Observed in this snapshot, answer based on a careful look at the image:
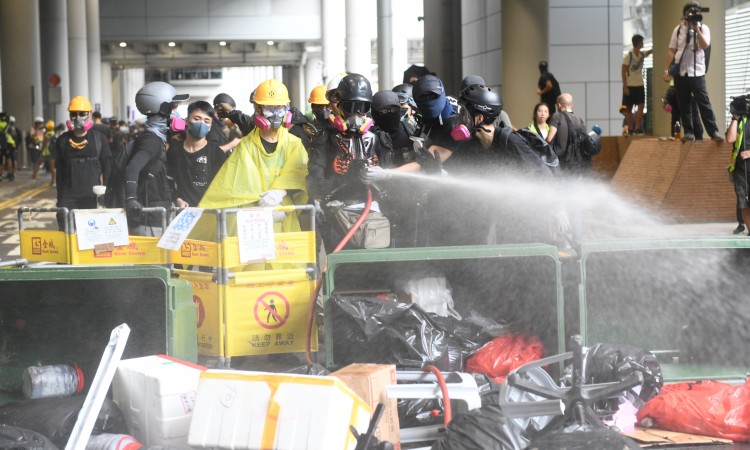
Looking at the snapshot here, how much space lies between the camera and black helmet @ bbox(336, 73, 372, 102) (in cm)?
777

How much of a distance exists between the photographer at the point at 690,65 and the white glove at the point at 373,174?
25.5 ft

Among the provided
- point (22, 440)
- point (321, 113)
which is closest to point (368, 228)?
point (22, 440)

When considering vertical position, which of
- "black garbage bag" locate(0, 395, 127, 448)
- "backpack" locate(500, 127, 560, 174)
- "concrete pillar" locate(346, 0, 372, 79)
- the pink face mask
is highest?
"concrete pillar" locate(346, 0, 372, 79)

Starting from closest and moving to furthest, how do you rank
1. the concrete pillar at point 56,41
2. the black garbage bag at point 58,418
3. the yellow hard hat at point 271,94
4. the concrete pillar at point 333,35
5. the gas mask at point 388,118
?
the black garbage bag at point 58,418, the yellow hard hat at point 271,94, the gas mask at point 388,118, the concrete pillar at point 56,41, the concrete pillar at point 333,35

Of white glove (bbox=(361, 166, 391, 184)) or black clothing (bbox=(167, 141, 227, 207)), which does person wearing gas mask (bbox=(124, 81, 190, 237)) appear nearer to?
black clothing (bbox=(167, 141, 227, 207))

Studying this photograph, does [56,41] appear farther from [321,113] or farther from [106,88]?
[321,113]

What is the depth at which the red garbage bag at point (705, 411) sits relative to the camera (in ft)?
19.6

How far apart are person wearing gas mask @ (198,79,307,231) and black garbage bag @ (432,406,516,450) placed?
11.3 feet

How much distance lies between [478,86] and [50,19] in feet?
159

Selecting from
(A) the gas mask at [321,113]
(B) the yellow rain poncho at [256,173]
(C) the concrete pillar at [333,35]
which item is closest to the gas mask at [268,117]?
(B) the yellow rain poncho at [256,173]

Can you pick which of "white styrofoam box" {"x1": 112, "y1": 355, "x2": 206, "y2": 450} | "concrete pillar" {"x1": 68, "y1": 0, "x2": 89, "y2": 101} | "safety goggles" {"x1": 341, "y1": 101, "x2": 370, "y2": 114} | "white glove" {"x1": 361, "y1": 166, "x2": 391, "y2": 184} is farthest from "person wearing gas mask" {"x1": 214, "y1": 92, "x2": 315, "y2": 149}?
"concrete pillar" {"x1": 68, "y1": 0, "x2": 89, "y2": 101}

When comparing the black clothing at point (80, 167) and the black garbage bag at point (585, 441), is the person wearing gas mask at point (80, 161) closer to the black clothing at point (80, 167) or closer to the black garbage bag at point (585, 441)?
the black clothing at point (80, 167)

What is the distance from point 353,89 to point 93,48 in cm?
5884

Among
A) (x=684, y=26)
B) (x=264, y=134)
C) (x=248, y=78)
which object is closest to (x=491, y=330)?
(x=264, y=134)
